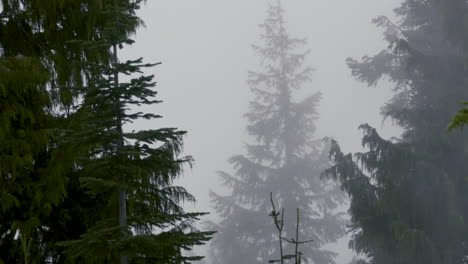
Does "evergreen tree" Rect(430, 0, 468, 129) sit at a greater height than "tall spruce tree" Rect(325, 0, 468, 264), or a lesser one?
greater

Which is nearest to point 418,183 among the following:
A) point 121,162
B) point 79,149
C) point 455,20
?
point 455,20

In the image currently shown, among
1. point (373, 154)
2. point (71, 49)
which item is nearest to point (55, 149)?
point (71, 49)

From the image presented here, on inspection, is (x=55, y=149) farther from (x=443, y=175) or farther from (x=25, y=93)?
(x=443, y=175)

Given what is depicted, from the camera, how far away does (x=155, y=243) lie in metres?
2.82

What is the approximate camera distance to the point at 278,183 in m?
27.7

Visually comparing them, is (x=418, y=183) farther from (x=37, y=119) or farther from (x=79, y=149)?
(x=37, y=119)

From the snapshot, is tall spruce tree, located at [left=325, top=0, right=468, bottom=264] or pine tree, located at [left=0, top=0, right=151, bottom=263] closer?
pine tree, located at [left=0, top=0, right=151, bottom=263]

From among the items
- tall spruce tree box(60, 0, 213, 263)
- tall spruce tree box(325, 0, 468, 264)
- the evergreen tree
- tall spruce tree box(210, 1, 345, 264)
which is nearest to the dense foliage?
tall spruce tree box(60, 0, 213, 263)

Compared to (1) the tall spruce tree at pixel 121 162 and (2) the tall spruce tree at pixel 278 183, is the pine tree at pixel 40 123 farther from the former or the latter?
(2) the tall spruce tree at pixel 278 183

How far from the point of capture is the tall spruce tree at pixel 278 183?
26.7 metres

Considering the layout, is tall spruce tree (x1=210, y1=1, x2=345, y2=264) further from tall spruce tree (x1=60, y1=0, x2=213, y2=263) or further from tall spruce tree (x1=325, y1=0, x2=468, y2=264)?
tall spruce tree (x1=60, y1=0, x2=213, y2=263)

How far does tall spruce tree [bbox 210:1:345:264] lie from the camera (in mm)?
26688

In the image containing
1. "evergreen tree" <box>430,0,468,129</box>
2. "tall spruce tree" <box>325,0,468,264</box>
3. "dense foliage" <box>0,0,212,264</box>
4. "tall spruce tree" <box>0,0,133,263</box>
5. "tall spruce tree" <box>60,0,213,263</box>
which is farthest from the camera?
→ "evergreen tree" <box>430,0,468,129</box>

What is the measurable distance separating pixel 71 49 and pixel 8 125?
1525 millimetres
